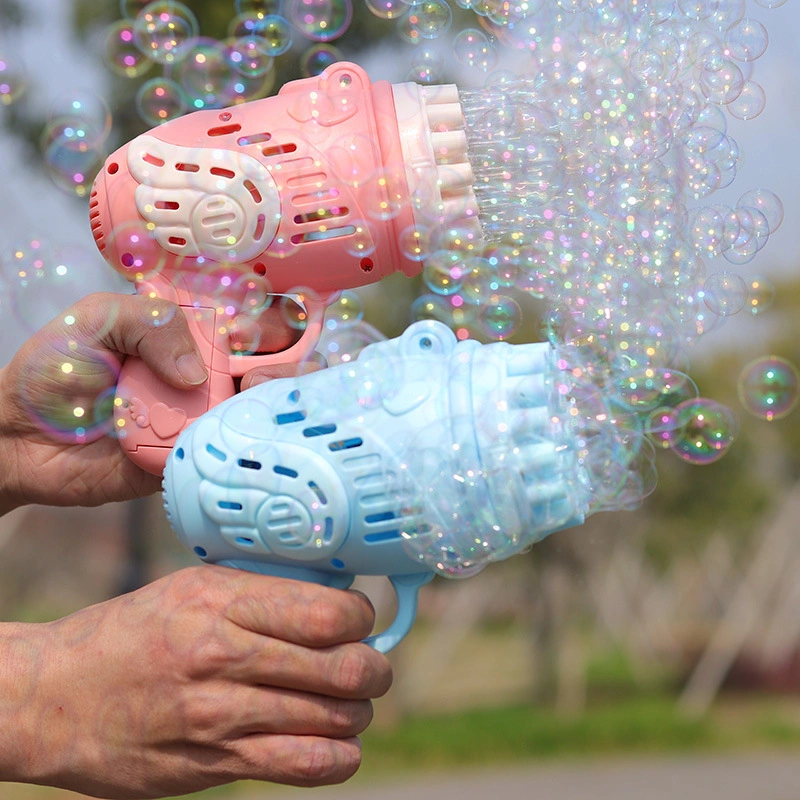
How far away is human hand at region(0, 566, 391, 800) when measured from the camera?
1.26m

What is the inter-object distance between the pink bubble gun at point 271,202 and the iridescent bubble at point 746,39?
0.52 metres

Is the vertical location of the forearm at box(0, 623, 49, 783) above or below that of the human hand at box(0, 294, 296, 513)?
below

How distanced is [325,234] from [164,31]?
645 millimetres

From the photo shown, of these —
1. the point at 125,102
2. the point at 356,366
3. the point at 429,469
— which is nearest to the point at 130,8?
the point at 356,366

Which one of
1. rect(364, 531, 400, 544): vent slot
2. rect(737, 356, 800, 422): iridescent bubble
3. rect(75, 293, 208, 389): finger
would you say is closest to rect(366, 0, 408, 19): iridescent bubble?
rect(75, 293, 208, 389): finger

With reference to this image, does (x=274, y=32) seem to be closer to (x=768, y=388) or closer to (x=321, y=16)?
(x=321, y=16)

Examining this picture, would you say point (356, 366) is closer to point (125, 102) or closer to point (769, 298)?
point (769, 298)

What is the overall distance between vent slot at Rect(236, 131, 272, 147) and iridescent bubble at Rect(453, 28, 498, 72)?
0.44 meters

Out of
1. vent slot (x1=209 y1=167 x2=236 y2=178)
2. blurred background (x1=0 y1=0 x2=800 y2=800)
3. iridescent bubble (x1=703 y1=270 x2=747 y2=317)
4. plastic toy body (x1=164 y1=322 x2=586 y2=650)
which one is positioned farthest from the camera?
blurred background (x1=0 y1=0 x2=800 y2=800)

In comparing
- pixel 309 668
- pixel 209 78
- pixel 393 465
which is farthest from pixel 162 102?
pixel 309 668

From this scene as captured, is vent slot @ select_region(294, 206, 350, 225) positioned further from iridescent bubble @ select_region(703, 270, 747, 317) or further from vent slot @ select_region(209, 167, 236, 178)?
iridescent bubble @ select_region(703, 270, 747, 317)

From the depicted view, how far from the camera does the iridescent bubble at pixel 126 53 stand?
1867 mm

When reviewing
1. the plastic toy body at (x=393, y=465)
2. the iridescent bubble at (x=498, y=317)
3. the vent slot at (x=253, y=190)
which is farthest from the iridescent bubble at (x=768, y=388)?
the vent slot at (x=253, y=190)

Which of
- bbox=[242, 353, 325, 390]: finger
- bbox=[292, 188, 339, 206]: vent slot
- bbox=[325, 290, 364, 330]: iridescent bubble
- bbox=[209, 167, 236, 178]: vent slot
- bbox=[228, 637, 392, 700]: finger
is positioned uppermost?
bbox=[209, 167, 236, 178]: vent slot
